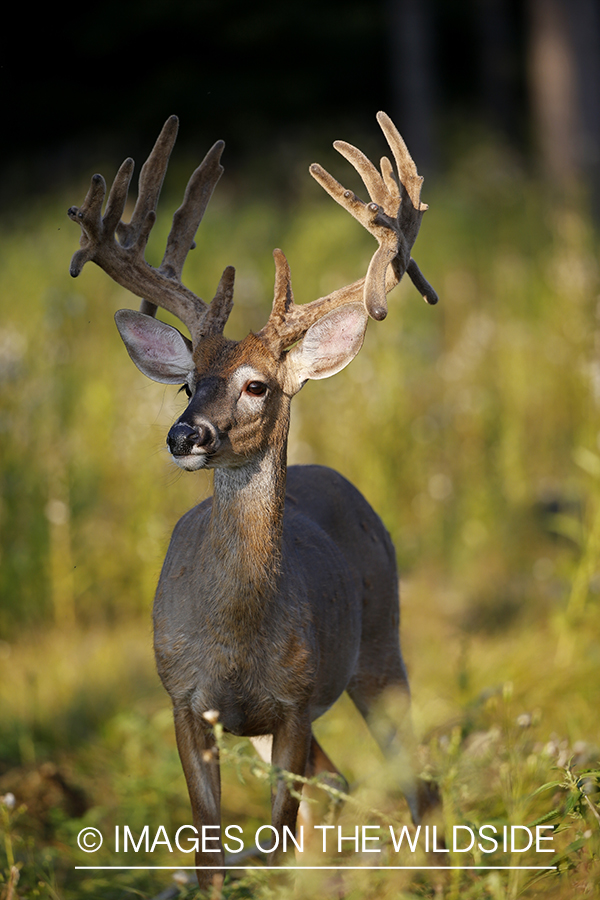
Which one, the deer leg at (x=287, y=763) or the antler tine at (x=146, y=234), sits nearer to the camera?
the deer leg at (x=287, y=763)

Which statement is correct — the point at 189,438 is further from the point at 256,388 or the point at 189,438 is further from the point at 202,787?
the point at 202,787

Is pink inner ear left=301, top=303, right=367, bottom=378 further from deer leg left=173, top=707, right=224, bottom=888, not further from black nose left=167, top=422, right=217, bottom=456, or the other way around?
deer leg left=173, top=707, right=224, bottom=888

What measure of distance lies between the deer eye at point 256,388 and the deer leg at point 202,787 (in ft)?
3.10

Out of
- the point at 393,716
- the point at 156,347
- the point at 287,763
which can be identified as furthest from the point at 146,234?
the point at 393,716

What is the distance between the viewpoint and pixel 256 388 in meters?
3.18

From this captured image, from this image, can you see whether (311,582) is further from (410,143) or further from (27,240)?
(410,143)

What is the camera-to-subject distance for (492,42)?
24641mm

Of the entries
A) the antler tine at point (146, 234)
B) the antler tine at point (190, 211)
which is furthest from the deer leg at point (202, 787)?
the antler tine at point (190, 211)

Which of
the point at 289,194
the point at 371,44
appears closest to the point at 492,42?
the point at 371,44

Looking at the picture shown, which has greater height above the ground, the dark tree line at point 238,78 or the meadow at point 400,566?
the dark tree line at point 238,78

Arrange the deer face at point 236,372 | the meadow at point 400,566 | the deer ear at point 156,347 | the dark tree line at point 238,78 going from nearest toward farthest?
1. the deer face at point 236,372
2. the deer ear at point 156,347
3. the meadow at point 400,566
4. the dark tree line at point 238,78

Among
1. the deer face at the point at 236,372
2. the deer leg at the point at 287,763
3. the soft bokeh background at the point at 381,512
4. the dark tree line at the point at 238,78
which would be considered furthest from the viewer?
the dark tree line at the point at 238,78

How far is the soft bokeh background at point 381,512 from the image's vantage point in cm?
401

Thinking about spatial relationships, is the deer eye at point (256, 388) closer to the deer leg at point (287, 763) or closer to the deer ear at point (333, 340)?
the deer ear at point (333, 340)
